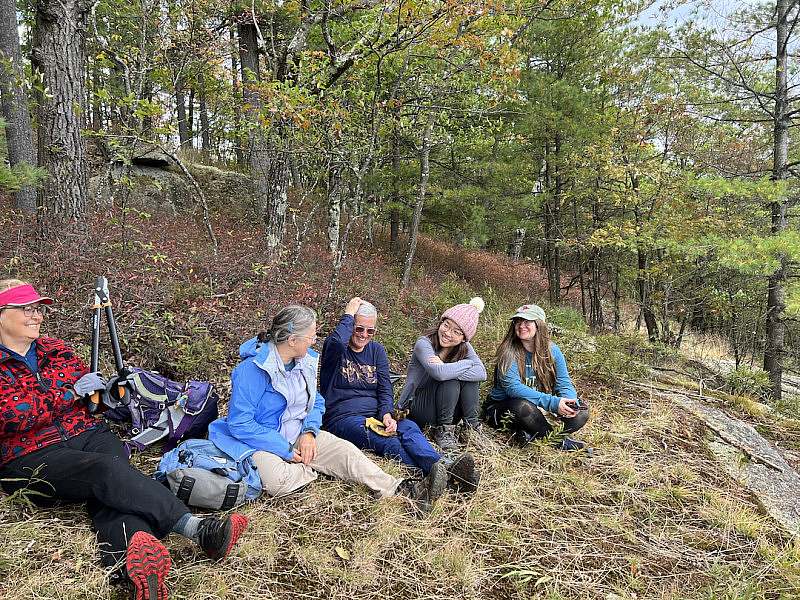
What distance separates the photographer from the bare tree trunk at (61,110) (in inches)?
201

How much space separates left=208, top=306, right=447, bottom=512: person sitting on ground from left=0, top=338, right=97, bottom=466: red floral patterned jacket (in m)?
0.82

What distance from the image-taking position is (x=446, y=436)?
159 inches

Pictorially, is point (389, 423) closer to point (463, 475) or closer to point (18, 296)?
point (463, 475)

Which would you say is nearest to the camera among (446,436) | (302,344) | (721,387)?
(302,344)

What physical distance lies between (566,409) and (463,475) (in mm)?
1215

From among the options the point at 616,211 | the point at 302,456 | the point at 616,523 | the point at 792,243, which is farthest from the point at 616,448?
the point at 616,211

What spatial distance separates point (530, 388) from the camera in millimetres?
4168

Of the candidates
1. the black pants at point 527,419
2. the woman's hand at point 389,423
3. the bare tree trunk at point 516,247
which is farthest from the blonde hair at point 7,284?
the bare tree trunk at point 516,247

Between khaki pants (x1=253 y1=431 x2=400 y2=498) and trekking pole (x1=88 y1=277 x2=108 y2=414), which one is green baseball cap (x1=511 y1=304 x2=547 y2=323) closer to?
khaki pants (x1=253 y1=431 x2=400 y2=498)

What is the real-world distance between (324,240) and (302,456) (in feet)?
24.5

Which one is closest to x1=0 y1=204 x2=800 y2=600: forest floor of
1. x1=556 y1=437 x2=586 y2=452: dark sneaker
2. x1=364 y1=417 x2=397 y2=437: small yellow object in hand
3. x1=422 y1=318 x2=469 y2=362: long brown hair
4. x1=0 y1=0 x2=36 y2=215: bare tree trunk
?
x1=556 y1=437 x2=586 y2=452: dark sneaker

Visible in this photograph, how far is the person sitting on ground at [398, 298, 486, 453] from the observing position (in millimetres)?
3986

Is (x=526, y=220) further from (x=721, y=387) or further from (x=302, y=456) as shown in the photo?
(x=302, y=456)

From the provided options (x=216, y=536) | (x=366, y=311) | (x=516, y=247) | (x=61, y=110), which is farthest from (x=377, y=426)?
(x=516, y=247)
